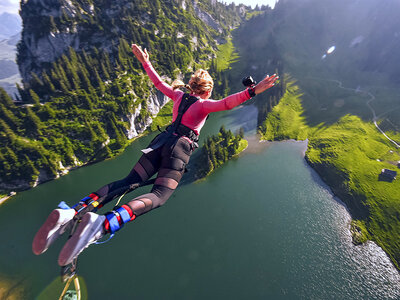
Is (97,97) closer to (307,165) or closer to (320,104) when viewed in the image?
(307,165)

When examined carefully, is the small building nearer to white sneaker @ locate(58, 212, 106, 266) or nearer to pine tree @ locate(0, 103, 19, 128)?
white sneaker @ locate(58, 212, 106, 266)

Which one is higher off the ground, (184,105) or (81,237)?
(184,105)

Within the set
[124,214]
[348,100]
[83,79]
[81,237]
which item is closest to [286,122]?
[348,100]

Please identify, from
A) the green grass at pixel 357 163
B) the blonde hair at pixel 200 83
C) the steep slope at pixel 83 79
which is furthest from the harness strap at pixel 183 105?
the steep slope at pixel 83 79

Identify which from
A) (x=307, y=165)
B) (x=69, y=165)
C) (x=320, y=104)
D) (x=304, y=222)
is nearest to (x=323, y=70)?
(x=320, y=104)

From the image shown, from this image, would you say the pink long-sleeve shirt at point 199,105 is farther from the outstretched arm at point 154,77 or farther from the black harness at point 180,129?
the black harness at point 180,129

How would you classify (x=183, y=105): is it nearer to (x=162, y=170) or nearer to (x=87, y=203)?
(x=162, y=170)

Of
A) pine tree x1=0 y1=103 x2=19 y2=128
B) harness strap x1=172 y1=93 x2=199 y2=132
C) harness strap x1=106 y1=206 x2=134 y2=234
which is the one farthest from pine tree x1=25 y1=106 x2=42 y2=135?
harness strap x1=106 y1=206 x2=134 y2=234
